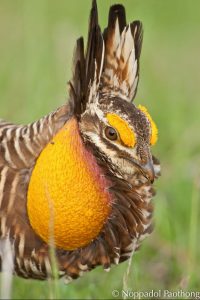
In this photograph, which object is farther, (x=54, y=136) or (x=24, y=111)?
(x=24, y=111)

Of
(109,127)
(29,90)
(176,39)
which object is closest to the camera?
(109,127)

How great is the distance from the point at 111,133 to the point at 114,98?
0.19 meters

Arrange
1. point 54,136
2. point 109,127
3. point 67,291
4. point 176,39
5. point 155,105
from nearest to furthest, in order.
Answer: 1. point 109,127
2. point 54,136
3. point 67,291
4. point 155,105
5. point 176,39

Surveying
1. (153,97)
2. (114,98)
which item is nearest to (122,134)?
(114,98)

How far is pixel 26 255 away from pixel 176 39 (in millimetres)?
5832

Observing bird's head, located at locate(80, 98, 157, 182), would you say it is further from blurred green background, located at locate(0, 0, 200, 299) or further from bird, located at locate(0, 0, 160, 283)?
blurred green background, located at locate(0, 0, 200, 299)

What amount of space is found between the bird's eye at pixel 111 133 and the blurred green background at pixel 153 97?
0.69m

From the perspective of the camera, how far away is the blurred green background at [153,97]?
5688 mm

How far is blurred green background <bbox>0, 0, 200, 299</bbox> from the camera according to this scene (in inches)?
224

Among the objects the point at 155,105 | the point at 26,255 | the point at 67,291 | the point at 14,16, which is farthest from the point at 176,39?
the point at 26,255

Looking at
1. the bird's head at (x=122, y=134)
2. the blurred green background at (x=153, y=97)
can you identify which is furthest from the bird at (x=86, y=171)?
the blurred green background at (x=153, y=97)

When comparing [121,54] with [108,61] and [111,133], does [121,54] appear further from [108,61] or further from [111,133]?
[111,133]

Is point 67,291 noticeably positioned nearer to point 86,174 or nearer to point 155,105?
point 86,174

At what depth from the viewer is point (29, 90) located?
7.22 metres
